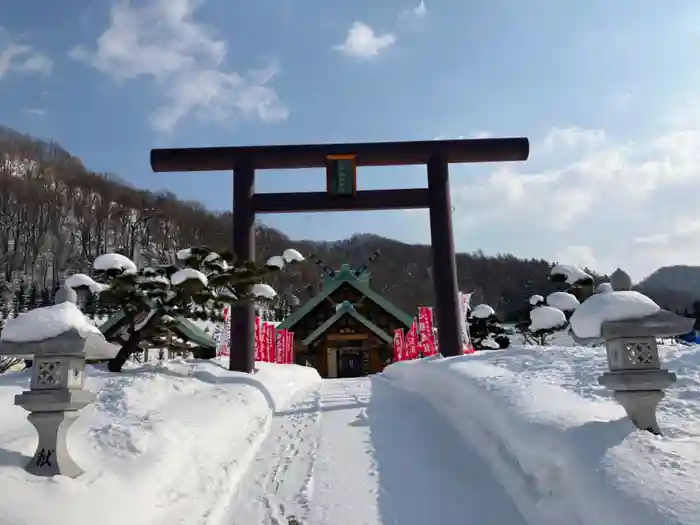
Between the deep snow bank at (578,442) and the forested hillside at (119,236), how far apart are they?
103ft

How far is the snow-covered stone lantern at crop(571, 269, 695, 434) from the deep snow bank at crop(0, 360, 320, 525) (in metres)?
2.95

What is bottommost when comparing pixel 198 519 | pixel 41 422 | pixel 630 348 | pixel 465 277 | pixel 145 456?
pixel 198 519

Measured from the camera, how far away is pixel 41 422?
3.53m

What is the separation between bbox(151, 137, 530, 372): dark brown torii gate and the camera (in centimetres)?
1123

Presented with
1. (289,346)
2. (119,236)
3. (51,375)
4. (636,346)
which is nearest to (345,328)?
(289,346)

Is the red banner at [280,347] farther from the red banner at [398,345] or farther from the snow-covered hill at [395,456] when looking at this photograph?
the snow-covered hill at [395,456]

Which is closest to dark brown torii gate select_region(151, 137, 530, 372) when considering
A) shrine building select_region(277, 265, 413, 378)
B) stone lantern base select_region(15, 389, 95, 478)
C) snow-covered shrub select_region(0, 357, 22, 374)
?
snow-covered shrub select_region(0, 357, 22, 374)

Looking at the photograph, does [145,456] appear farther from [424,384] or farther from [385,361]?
[385,361]

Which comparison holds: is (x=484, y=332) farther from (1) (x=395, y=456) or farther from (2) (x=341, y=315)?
(1) (x=395, y=456)

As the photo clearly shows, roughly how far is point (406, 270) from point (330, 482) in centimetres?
4848

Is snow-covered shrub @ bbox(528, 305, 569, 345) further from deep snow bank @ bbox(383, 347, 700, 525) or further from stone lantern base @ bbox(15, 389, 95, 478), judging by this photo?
stone lantern base @ bbox(15, 389, 95, 478)

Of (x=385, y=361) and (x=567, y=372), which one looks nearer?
(x=567, y=372)

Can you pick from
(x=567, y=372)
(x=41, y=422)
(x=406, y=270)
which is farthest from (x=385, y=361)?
(x=406, y=270)

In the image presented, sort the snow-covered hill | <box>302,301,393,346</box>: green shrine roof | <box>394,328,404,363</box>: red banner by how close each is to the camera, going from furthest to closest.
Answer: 1. <box>302,301,393,346</box>: green shrine roof
2. <box>394,328,404,363</box>: red banner
3. the snow-covered hill
